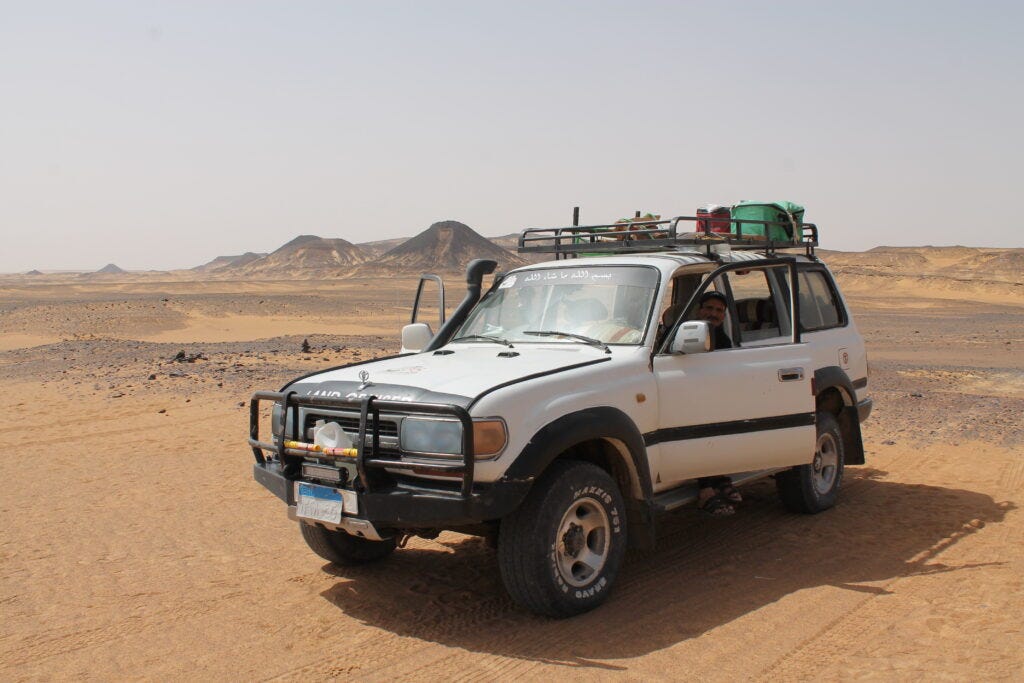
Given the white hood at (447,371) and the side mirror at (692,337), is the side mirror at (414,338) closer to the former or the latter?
the white hood at (447,371)

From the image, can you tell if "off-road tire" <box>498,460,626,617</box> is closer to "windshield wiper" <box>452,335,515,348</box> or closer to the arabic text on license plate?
the arabic text on license plate

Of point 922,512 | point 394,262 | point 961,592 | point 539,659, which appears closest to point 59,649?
point 539,659

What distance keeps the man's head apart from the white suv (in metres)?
0.09

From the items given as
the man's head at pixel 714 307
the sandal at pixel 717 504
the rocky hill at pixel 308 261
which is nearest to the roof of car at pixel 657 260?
the man's head at pixel 714 307

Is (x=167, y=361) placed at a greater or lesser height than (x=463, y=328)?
lesser

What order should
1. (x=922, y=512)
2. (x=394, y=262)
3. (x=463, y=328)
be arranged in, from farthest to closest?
(x=394, y=262), (x=922, y=512), (x=463, y=328)

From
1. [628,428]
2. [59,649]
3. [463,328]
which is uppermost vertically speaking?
[463,328]

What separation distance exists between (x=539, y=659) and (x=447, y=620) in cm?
76

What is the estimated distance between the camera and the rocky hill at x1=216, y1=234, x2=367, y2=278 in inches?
4537

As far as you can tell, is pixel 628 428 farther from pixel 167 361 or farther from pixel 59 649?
pixel 167 361

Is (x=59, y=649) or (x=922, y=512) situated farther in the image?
(x=922, y=512)

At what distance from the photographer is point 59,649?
16.5 ft

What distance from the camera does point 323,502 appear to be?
17.5ft

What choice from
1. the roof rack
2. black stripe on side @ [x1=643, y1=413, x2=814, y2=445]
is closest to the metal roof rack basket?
the roof rack
